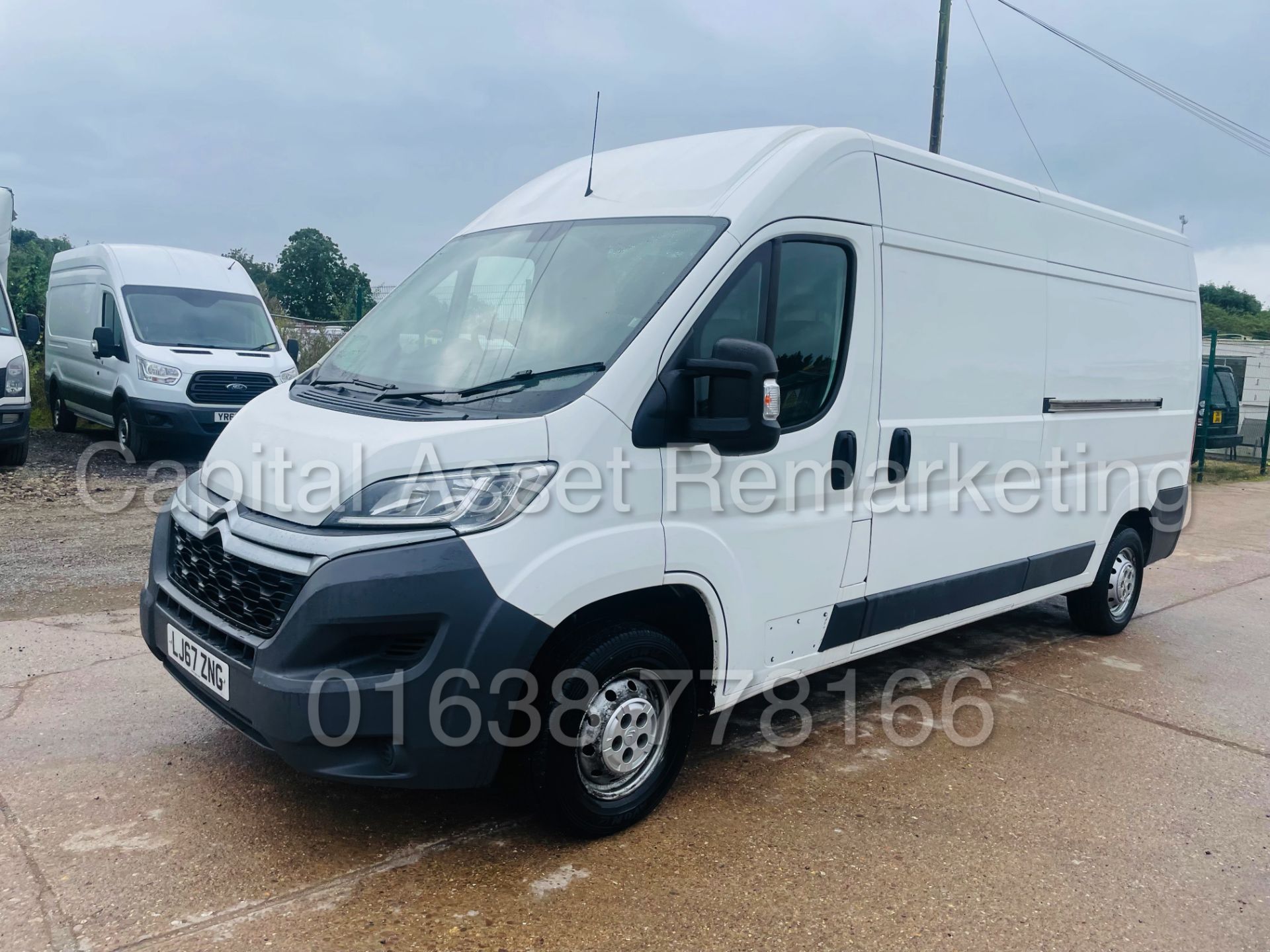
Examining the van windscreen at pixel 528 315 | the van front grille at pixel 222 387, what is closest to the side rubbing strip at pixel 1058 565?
the van windscreen at pixel 528 315

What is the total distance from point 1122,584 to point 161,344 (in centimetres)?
986

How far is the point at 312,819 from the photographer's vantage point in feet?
11.4

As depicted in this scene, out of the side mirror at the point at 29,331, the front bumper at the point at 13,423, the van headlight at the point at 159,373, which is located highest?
the side mirror at the point at 29,331

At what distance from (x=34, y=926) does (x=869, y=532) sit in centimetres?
312

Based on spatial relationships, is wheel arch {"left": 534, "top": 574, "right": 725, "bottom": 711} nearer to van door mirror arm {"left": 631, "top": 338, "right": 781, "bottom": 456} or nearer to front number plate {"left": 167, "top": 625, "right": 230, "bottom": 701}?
van door mirror arm {"left": 631, "top": 338, "right": 781, "bottom": 456}

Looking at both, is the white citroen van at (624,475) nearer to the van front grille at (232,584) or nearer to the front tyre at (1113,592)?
the van front grille at (232,584)

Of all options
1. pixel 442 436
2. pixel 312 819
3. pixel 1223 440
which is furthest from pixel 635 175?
pixel 1223 440

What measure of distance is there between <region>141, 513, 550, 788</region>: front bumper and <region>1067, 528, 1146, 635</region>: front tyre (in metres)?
4.53

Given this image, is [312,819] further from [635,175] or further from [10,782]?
[635,175]

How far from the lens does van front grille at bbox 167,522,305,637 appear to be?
3.03 meters

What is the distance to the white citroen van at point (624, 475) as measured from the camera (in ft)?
9.66

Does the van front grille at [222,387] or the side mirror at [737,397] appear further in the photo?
the van front grille at [222,387]

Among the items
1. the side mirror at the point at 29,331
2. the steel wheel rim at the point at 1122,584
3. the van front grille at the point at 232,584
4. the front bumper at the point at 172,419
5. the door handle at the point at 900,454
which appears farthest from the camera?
the front bumper at the point at 172,419

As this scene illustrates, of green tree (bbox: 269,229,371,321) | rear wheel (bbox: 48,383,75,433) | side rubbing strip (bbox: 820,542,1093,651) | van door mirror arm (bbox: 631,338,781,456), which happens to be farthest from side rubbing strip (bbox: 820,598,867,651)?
green tree (bbox: 269,229,371,321)
